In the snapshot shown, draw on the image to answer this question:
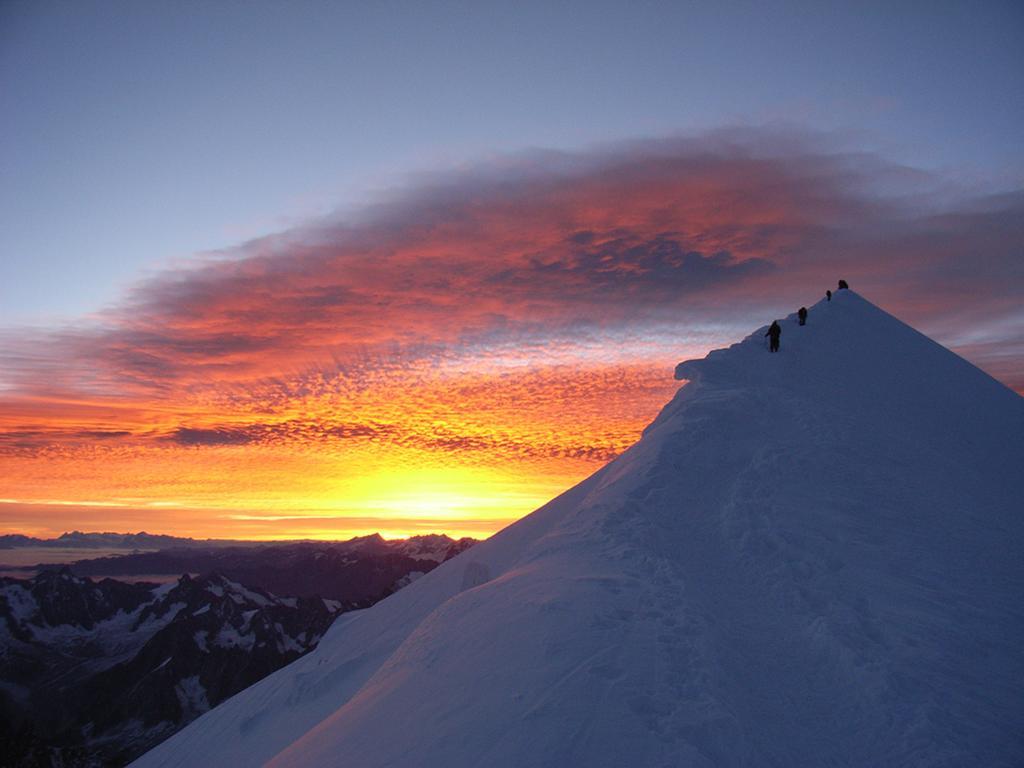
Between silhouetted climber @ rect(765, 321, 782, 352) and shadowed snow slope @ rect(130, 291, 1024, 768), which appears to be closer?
shadowed snow slope @ rect(130, 291, 1024, 768)

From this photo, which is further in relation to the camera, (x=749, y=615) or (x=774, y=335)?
(x=774, y=335)

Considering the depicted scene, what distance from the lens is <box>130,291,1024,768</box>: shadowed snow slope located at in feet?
37.1

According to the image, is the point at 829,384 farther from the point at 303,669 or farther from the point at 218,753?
the point at 218,753

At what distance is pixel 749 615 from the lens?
1515cm

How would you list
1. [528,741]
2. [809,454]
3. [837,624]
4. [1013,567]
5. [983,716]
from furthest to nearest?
1. [809,454]
2. [1013,567]
3. [837,624]
4. [983,716]
5. [528,741]

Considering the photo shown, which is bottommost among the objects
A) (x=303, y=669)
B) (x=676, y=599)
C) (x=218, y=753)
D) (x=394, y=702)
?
(x=218, y=753)

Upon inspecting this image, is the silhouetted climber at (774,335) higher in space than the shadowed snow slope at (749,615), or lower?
higher

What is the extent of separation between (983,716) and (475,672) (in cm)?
983

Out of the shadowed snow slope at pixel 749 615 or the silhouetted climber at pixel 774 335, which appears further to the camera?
the silhouetted climber at pixel 774 335

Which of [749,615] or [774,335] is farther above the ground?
[774,335]

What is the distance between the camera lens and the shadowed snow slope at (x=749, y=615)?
37.1ft

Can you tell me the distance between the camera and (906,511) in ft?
64.4

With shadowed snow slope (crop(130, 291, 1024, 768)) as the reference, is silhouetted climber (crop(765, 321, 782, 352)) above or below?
above

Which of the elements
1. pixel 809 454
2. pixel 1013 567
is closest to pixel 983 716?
pixel 1013 567
